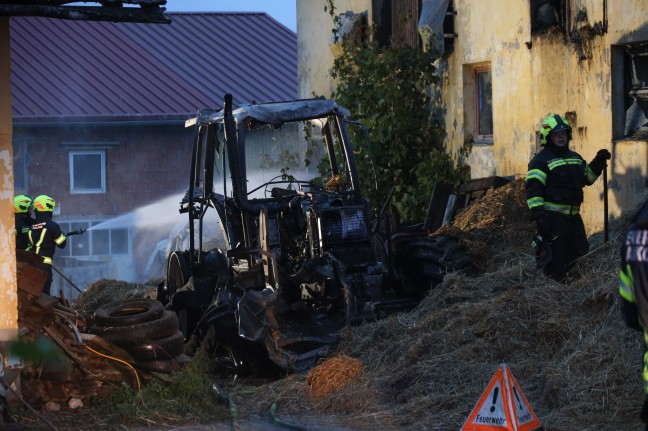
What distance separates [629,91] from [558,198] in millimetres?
2333

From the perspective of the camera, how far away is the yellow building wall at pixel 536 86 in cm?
1119

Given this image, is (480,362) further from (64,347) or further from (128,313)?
(64,347)

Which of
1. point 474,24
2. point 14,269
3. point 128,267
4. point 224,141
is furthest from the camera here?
point 128,267

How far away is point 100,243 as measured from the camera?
883 inches

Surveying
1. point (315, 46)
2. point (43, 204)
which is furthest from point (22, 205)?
point (315, 46)

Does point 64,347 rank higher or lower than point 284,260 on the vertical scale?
lower

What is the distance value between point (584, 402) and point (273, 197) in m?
4.58

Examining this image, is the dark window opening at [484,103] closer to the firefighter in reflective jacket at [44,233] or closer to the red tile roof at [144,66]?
the firefighter in reflective jacket at [44,233]

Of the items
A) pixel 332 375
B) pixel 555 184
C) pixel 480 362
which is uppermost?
pixel 555 184

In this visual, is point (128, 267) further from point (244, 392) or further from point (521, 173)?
point (244, 392)

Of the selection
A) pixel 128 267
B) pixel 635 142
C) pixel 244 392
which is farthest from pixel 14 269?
pixel 128 267

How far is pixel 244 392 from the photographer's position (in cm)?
875

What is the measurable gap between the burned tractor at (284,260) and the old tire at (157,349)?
67cm

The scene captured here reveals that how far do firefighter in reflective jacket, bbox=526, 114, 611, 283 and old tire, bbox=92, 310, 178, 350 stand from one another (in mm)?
3600
